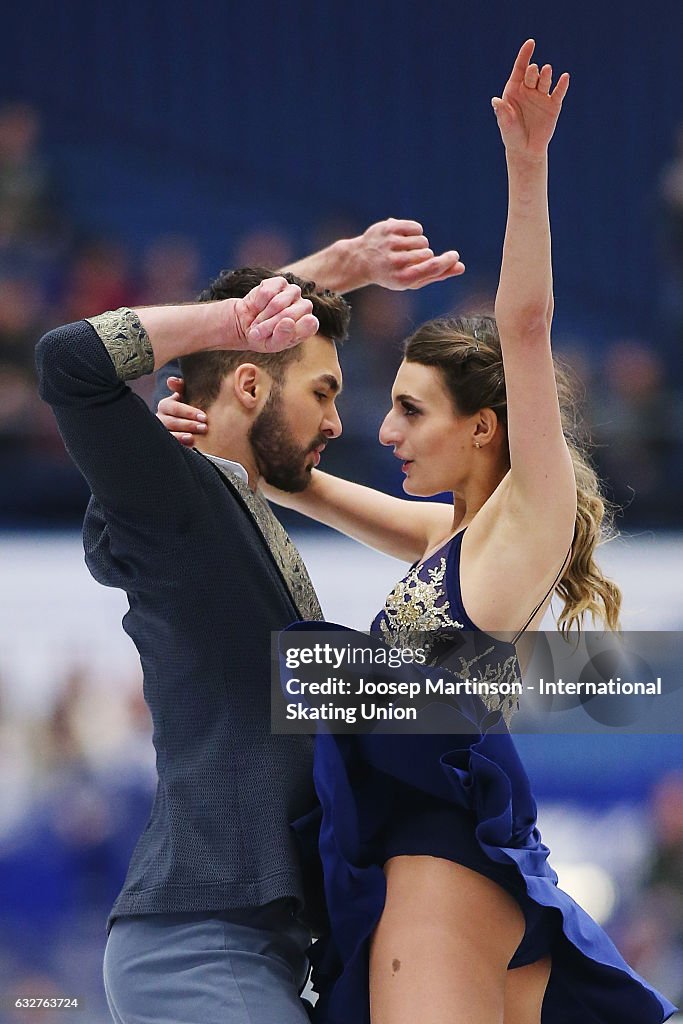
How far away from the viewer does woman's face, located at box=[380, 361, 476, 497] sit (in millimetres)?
2209

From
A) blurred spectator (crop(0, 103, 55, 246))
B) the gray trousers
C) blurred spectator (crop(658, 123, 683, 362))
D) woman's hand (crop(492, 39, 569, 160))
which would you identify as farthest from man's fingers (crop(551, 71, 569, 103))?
blurred spectator (crop(0, 103, 55, 246))

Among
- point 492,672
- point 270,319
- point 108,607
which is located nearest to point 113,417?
point 270,319

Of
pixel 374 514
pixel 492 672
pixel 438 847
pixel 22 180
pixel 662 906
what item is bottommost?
pixel 662 906

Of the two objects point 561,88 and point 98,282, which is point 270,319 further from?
point 98,282

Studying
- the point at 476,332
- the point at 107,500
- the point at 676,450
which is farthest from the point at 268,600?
the point at 676,450

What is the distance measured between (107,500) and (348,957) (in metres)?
0.75

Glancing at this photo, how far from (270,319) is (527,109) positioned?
0.47m

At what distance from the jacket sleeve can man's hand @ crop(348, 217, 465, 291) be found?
72cm

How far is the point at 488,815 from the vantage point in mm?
1794

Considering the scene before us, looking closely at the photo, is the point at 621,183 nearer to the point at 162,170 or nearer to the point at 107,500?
the point at 162,170

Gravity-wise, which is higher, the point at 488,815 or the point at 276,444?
the point at 276,444

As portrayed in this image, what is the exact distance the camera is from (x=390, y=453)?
451 cm

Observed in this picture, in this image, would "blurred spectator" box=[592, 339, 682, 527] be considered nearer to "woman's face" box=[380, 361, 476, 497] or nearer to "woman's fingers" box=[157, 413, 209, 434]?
"woman's face" box=[380, 361, 476, 497]

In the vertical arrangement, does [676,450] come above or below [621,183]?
below
